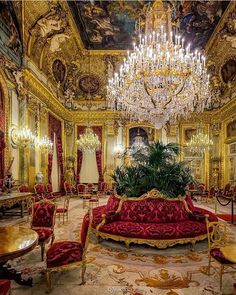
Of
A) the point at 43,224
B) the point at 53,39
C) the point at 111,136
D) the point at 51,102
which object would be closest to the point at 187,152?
the point at 111,136

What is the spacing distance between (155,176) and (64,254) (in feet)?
10.7

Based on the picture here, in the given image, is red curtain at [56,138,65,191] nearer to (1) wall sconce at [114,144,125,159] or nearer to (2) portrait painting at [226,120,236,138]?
(1) wall sconce at [114,144,125,159]

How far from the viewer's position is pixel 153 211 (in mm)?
5238

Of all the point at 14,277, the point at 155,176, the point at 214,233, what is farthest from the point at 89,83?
the point at 14,277

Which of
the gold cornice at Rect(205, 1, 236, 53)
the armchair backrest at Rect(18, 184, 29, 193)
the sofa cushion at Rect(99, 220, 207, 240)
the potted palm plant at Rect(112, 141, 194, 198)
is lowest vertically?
the sofa cushion at Rect(99, 220, 207, 240)

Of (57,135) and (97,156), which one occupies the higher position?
(57,135)

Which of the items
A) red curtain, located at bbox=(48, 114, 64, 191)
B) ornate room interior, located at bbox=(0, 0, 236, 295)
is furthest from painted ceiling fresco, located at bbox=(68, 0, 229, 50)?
red curtain, located at bbox=(48, 114, 64, 191)

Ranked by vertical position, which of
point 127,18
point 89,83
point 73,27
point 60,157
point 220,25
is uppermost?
point 127,18

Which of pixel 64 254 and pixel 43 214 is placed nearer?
pixel 64 254

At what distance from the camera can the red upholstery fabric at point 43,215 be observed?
4.54m

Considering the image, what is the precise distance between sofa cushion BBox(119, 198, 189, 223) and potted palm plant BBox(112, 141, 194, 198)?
28 centimetres

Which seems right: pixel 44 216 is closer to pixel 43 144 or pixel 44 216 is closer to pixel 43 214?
pixel 43 214

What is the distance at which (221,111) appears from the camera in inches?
530

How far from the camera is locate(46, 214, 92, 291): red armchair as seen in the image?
3.16 m
